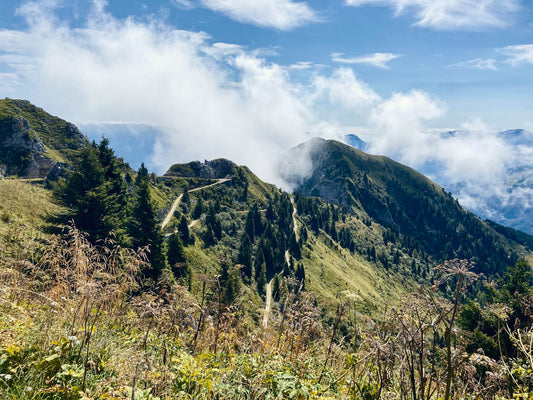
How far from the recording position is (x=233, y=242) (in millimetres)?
104188

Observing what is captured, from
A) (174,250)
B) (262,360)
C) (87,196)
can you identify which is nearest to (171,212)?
(174,250)

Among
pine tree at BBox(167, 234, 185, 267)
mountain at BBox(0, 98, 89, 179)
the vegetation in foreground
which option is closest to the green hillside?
the vegetation in foreground

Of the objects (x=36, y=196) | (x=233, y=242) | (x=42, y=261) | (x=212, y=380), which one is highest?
(x=233, y=242)

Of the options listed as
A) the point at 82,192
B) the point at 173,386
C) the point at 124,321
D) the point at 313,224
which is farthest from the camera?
the point at 313,224

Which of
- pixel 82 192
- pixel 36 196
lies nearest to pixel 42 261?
pixel 82 192

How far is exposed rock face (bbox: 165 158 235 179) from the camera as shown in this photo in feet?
505

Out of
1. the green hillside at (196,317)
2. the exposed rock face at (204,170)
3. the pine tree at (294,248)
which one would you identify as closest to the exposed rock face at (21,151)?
the green hillside at (196,317)

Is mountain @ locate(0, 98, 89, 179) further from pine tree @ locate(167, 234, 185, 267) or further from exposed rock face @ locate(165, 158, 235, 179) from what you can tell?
pine tree @ locate(167, 234, 185, 267)

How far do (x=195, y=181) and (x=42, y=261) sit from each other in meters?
Answer: 137

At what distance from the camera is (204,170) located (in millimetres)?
158625

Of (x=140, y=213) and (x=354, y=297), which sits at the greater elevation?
(x=140, y=213)

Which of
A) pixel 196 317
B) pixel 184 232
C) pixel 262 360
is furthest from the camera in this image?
pixel 184 232

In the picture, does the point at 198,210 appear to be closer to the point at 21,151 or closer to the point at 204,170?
the point at 204,170

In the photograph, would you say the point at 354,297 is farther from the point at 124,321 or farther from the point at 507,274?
the point at 507,274
